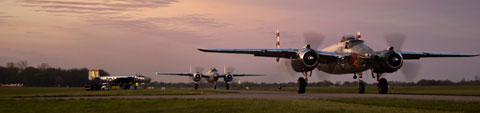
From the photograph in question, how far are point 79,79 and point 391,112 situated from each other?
152m

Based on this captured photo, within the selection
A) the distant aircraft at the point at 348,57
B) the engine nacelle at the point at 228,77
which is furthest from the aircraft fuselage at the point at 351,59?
the engine nacelle at the point at 228,77

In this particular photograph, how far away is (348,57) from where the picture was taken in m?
32.5

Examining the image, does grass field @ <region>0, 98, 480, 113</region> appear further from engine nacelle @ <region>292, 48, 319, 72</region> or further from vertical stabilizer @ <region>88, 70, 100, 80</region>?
vertical stabilizer @ <region>88, 70, 100, 80</region>

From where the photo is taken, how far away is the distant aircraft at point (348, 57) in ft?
99.5

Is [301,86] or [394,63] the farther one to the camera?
[301,86]

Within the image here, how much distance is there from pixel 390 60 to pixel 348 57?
357 cm

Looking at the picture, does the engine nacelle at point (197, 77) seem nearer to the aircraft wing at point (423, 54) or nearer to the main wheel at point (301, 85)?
the main wheel at point (301, 85)

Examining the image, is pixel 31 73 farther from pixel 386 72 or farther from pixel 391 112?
pixel 391 112

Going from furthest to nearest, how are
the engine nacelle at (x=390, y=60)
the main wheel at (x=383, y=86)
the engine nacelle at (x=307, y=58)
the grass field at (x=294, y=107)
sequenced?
the main wheel at (x=383, y=86)
the engine nacelle at (x=307, y=58)
the engine nacelle at (x=390, y=60)
the grass field at (x=294, y=107)

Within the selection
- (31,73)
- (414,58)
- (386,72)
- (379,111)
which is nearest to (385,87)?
(386,72)

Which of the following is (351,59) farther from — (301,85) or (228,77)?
(228,77)

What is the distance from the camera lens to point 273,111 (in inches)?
561

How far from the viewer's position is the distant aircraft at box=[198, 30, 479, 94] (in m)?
30.3

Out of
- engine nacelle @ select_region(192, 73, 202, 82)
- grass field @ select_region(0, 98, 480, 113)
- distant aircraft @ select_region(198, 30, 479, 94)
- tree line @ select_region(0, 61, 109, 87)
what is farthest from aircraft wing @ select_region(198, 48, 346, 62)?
tree line @ select_region(0, 61, 109, 87)
